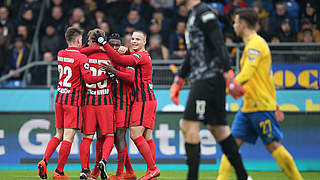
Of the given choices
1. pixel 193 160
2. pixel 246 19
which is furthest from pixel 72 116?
pixel 246 19

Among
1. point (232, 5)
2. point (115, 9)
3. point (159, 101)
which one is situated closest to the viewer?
point (159, 101)

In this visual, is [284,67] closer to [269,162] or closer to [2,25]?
[269,162]

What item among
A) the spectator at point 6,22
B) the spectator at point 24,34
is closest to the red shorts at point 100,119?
the spectator at point 24,34

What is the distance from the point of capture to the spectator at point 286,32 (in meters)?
15.1

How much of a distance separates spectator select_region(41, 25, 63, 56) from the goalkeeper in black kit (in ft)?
31.8

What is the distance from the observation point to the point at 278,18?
16109 millimetres

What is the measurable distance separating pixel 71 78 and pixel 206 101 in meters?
3.17

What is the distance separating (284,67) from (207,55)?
6.75m

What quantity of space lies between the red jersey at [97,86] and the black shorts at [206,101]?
2619 mm

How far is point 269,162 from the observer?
12156 millimetres

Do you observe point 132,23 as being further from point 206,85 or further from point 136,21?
point 206,85

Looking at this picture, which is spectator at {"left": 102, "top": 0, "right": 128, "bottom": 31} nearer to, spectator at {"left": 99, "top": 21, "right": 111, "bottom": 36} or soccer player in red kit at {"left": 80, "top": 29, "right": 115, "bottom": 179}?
spectator at {"left": 99, "top": 21, "right": 111, "bottom": 36}

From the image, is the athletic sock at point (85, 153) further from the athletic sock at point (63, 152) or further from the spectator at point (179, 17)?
the spectator at point (179, 17)

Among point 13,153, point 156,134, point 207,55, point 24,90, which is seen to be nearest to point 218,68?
point 207,55
